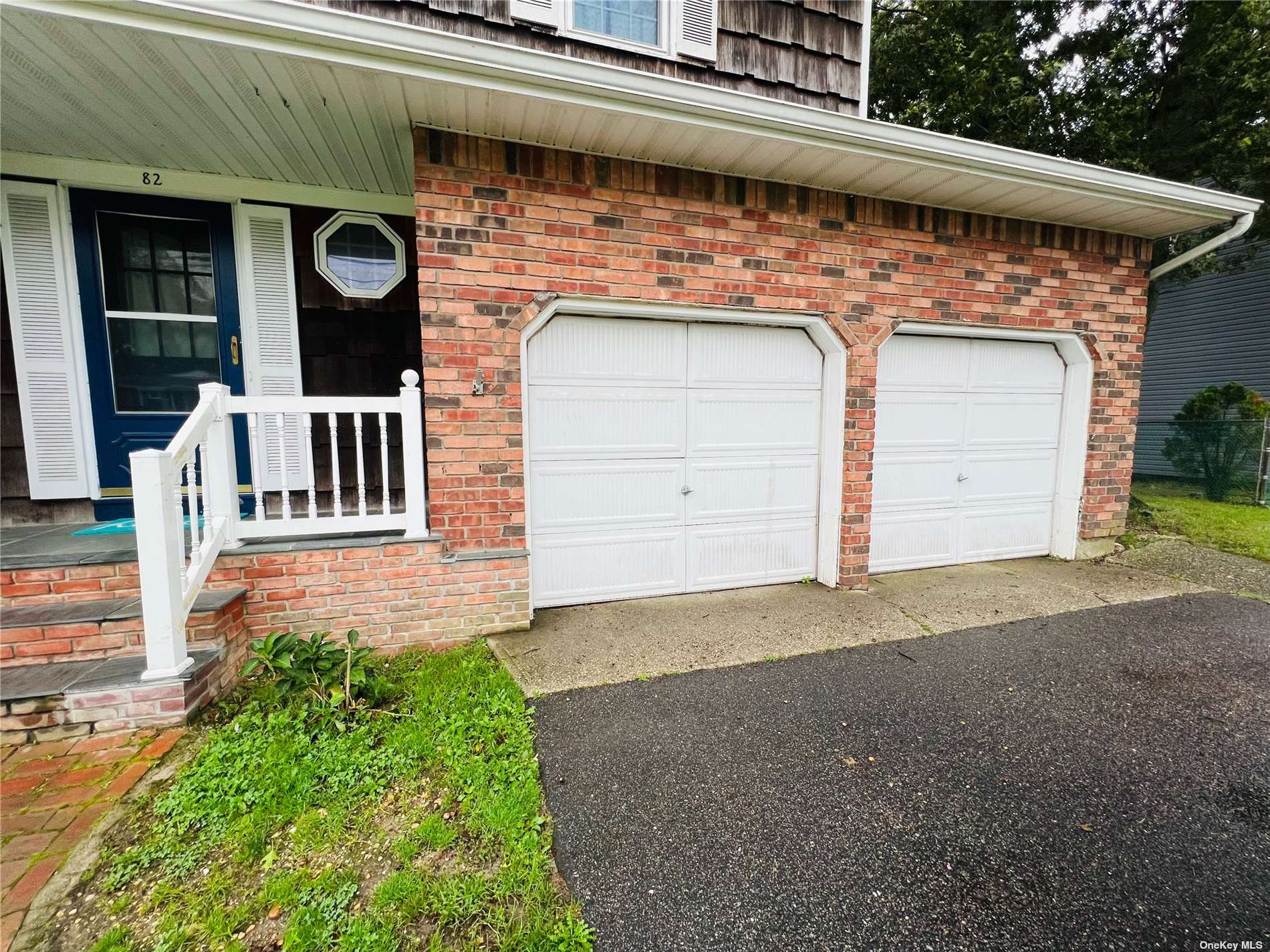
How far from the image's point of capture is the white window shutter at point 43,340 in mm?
3416

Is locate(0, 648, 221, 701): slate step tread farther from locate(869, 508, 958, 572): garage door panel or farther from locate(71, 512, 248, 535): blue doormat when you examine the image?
locate(869, 508, 958, 572): garage door panel

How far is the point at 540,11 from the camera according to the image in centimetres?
367

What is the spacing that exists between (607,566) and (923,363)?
9.83 ft

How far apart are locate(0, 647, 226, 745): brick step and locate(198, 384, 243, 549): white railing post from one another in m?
0.76

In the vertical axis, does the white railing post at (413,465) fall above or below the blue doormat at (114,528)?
above

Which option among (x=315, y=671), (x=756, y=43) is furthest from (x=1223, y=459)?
(x=315, y=671)

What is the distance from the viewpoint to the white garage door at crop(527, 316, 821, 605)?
350 cm

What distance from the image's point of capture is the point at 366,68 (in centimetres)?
245

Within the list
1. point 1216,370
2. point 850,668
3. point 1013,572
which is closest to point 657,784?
point 850,668

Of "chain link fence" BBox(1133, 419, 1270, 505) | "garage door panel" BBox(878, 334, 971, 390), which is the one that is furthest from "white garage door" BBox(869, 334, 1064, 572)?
"chain link fence" BBox(1133, 419, 1270, 505)

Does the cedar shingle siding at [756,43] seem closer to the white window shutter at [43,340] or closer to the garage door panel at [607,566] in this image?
the white window shutter at [43,340]

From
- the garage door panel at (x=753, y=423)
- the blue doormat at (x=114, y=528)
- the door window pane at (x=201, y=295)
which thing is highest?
the door window pane at (x=201, y=295)

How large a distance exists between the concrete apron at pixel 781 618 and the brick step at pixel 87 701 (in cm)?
143

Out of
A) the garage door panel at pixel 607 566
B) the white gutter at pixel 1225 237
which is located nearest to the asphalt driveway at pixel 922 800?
the garage door panel at pixel 607 566
